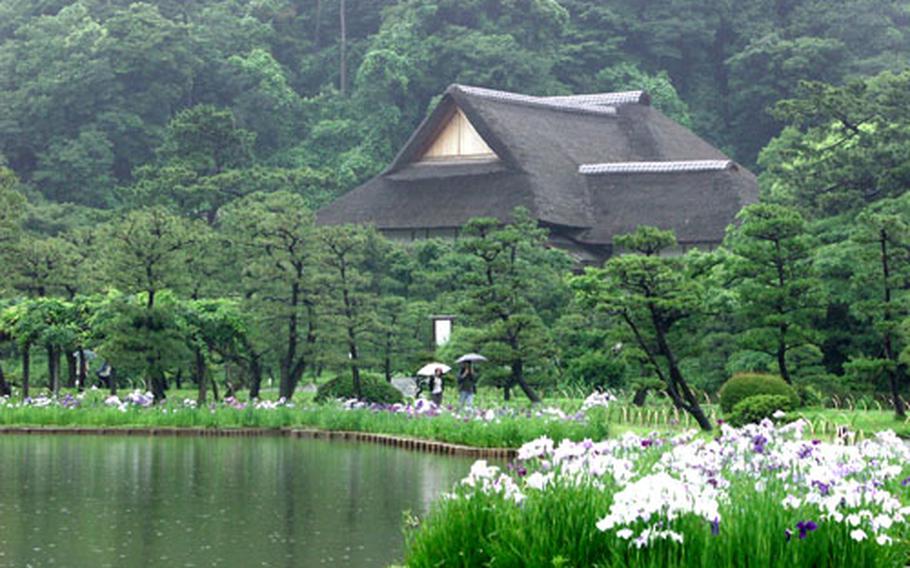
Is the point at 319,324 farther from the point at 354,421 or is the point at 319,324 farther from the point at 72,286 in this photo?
the point at 72,286

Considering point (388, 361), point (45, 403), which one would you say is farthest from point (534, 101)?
point (45, 403)

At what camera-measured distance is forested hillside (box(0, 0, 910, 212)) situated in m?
53.8

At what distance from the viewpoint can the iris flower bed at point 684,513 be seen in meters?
8.91

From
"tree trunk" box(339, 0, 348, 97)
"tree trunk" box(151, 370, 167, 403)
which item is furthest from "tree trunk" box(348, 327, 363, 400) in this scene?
"tree trunk" box(339, 0, 348, 97)

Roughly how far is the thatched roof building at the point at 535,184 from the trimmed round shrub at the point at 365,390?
12.4 metres

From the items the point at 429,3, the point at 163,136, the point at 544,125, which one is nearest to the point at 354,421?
the point at 544,125

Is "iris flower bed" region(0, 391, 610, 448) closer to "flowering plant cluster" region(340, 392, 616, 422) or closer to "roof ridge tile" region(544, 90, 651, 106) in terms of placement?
"flowering plant cluster" region(340, 392, 616, 422)

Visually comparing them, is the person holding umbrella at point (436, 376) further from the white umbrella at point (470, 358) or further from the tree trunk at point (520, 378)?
the tree trunk at point (520, 378)

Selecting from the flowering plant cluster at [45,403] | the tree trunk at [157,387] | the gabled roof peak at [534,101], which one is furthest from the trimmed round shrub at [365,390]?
the gabled roof peak at [534,101]

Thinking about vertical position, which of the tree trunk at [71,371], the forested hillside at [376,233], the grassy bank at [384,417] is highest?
the forested hillside at [376,233]

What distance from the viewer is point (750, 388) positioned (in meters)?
24.2

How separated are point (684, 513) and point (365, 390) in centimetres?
2130

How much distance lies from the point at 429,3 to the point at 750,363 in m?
35.1

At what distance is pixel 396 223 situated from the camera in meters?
44.3
